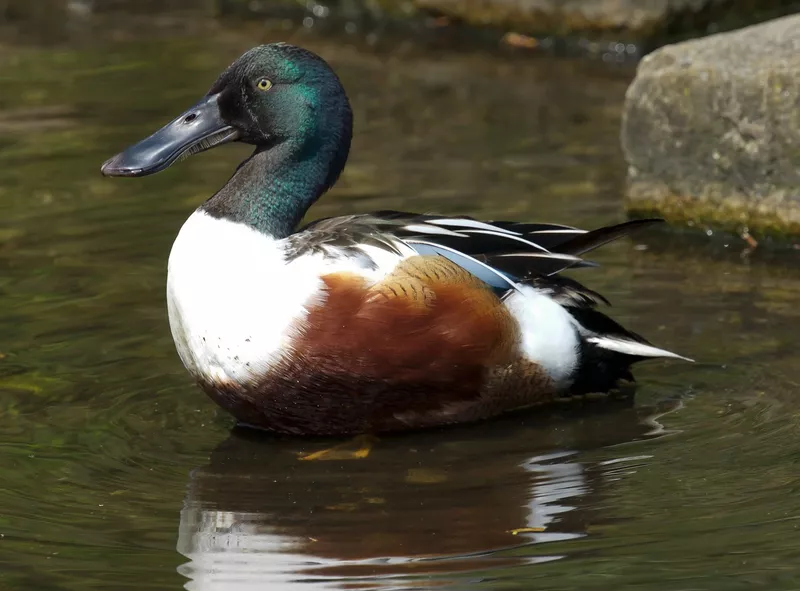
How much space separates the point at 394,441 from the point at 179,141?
110cm

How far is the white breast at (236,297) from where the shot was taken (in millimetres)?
4516

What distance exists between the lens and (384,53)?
991 centimetres

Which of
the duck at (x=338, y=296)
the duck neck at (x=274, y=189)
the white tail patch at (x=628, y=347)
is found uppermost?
the duck neck at (x=274, y=189)

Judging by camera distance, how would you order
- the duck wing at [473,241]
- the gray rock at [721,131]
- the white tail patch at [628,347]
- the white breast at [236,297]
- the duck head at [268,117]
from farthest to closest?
the gray rock at [721,131]
the white tail patch at [628,347]
the duck head at [268,117]
the duck wing at [473,241]
the white breast at [236,297]

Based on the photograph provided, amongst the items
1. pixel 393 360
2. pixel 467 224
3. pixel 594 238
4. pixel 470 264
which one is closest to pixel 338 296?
pixel 393 360

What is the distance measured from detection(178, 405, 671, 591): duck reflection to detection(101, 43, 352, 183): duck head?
857mm

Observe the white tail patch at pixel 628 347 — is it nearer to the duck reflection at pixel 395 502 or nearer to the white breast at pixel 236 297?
the duck reflection at pixel 395 502

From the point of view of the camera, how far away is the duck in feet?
14.9

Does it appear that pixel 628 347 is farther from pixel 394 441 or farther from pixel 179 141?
pixel 179 141

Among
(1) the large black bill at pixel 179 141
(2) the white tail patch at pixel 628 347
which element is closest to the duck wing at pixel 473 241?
(2) the white tail patch at pixel 628 347

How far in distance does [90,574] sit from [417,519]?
83 cm

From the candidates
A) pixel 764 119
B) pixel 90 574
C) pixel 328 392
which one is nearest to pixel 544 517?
pixel 328 392

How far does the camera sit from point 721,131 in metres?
6.68

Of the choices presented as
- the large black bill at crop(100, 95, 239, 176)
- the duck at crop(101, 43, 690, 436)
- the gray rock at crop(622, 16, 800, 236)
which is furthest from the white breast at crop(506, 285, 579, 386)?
the gray rock at crop(622, 16, 800, 236)
